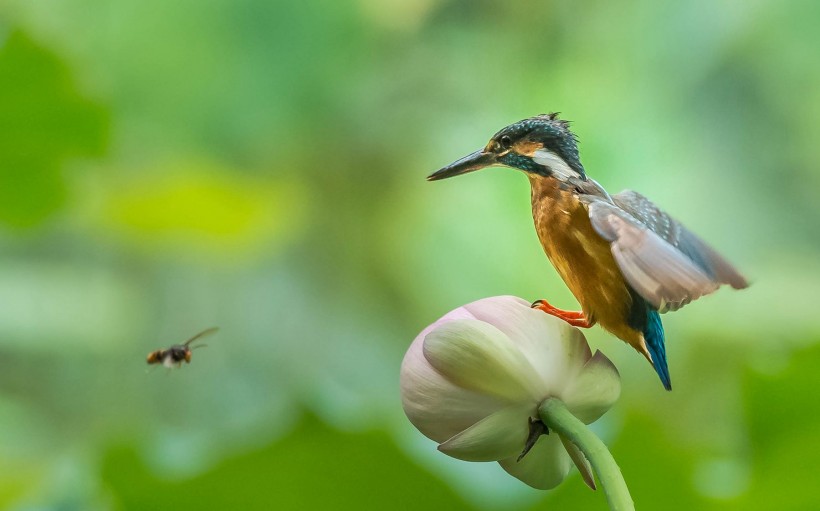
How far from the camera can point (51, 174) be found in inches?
33.7

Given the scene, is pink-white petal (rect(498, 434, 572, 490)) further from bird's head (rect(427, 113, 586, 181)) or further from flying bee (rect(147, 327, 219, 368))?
flying bee (rect(147, 327, 219, 368))

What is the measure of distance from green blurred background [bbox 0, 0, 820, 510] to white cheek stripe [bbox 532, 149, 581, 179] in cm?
86

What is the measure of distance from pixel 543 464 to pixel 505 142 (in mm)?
132

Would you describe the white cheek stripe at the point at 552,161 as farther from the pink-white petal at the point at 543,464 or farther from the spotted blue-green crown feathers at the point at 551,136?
the pink-white petal at the point at 543,464

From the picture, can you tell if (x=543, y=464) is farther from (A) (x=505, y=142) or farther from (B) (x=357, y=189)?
(B) (x=357, y=189)

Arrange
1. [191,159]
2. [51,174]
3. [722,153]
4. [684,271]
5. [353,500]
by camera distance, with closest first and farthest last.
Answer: [684,271]
[353,500]
[51,174]
[191,159]
[722,153]

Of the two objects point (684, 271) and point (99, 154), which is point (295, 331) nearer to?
point (99, 154)

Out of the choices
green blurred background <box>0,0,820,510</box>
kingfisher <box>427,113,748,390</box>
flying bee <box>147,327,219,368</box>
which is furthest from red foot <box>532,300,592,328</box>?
green blurred background <box>0,0,820,510</box>

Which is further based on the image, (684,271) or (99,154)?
(99,154)

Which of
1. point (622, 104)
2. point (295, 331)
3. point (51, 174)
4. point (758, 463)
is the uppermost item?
point (622, 104)

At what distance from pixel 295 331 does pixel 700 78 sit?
2.63ft

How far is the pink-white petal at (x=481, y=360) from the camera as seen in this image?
360 millimetres

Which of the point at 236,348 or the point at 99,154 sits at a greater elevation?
the point at 236,348

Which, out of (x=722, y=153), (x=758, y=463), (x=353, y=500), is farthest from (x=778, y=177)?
(x=353, y=500)
